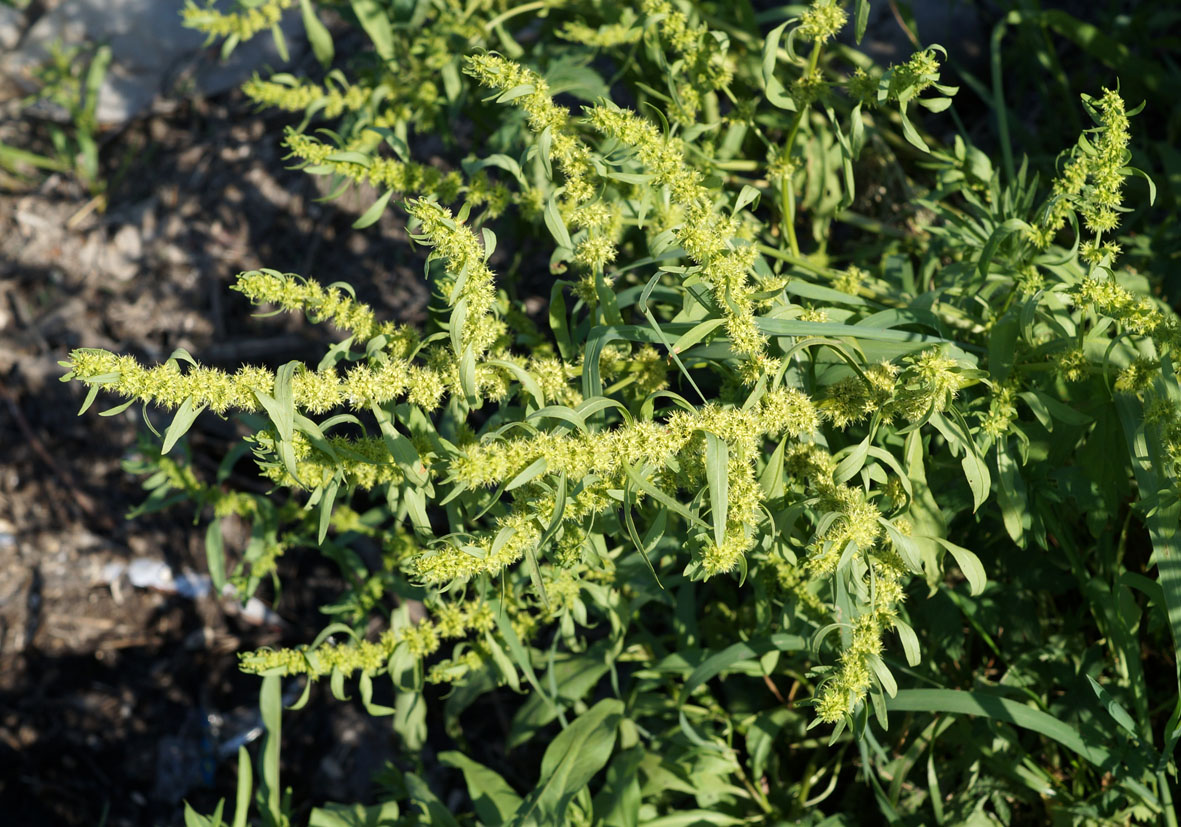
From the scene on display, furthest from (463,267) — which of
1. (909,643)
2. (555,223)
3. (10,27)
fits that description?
(10,27)

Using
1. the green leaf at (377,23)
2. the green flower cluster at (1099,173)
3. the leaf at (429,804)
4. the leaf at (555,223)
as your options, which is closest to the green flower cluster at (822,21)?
Answer: the green flower cluster at (1099,173)

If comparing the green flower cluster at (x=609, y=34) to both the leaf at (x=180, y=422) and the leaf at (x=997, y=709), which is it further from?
the leaf at (x=997, y=709)

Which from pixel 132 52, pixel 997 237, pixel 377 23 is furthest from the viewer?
pixel 132 52

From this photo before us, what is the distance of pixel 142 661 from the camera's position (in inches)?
135

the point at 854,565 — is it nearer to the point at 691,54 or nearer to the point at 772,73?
the point at 772,73

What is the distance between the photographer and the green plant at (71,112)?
4.17 metres

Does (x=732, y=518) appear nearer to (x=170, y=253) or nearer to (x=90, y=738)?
(x=90, y=738)

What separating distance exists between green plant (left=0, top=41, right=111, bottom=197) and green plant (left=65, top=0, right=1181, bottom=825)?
2.11m

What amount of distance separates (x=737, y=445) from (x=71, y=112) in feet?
13.2

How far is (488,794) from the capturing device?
2.19 meters

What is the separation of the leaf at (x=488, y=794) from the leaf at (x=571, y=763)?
0.42 ft

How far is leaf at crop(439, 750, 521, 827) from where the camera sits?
2.12m

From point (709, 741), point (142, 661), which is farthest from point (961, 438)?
point (142, 661)

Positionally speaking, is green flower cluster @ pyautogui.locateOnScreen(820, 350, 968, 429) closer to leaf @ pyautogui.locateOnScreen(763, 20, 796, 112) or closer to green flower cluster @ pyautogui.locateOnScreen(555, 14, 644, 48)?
leaf @ pyautogui.locateOnScreen(763, 20, 796, 112)
